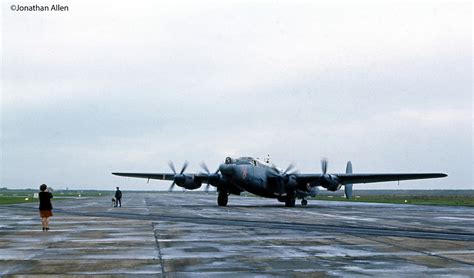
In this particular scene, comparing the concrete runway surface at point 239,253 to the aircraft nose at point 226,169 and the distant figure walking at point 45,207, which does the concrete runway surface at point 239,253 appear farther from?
the aircraft nose at point 226,169

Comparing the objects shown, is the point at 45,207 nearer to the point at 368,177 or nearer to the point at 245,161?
the point at 245,161

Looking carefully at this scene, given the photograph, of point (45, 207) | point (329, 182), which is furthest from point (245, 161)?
point (45, 207)

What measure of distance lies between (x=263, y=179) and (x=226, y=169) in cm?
382

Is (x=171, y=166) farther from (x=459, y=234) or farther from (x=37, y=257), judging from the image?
(x=37, y=257)

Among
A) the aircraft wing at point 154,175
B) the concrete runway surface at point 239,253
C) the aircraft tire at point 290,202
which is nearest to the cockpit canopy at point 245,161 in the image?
the aircraft tire at point 290,202

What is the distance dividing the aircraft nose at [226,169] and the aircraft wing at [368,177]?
6.61m

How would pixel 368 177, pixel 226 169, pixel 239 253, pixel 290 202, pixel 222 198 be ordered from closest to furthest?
pixel 239 253 → pixel 226 169 → pixel 222 198 → pixel 290 202 → pixel 368 177

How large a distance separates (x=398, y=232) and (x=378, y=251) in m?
6.22

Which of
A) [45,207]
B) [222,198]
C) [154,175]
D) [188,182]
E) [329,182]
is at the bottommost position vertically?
[45,207]

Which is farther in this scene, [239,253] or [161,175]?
[161,175]

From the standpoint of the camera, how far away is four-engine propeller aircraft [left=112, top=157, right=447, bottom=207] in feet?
139

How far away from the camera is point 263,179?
4412 cm

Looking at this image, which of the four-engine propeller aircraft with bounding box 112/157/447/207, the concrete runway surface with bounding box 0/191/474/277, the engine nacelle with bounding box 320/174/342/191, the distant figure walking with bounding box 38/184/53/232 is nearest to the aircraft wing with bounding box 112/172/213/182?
the four-engine propeller aircraft with bounding box 112/157/447/207

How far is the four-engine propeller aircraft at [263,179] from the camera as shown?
139 feet
